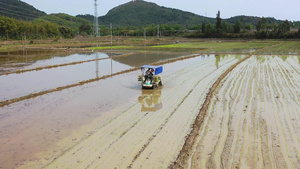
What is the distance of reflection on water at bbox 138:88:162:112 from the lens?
36.9 feet

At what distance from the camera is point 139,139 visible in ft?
25.6

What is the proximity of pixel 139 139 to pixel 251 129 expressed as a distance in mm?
3665

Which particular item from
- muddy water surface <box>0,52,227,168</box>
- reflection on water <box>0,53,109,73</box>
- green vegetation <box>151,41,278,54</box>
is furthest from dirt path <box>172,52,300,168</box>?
green vegetation <box>151,41,278,54</box>

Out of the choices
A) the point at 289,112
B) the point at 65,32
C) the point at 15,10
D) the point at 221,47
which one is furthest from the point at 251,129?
the point at 15,10

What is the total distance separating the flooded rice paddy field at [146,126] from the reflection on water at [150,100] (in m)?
0.04

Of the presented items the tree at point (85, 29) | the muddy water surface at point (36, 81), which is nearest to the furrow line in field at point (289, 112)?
the muddy water surface at point (36, 81)

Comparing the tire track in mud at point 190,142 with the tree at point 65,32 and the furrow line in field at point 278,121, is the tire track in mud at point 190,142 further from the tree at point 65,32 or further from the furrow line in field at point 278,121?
the tree at point 65,32

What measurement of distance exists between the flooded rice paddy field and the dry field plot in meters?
0.03

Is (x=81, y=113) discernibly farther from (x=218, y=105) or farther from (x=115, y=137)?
(x=218, y=105)

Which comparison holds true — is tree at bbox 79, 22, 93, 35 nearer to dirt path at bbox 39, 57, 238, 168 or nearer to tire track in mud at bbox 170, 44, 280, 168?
dirt path at bbox 39, 57, 238, 168

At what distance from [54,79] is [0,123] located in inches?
351

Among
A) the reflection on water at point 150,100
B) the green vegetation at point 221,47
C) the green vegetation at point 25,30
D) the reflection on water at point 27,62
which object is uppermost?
the green vegetation at point 25,30

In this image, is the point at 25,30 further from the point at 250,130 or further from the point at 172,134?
the point at 250,130

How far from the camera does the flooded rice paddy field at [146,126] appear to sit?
6.60 meters
